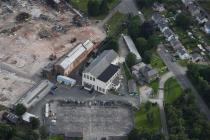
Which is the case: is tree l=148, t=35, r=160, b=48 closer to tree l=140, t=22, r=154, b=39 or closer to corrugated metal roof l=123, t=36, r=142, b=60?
tree l=140, t=22, r=154, b=39

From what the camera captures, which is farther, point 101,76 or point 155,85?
point 155,85

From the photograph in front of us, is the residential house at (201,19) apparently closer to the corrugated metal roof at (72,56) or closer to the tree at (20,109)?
the corrugated metal roof at (72,56)

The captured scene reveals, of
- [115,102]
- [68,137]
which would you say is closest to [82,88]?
[115,102]

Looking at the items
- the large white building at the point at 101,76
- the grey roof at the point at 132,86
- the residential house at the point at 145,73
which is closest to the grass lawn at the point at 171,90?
the residential house at the point at 145,73

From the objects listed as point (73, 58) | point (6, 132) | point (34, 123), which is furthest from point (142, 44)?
point (6, 132)

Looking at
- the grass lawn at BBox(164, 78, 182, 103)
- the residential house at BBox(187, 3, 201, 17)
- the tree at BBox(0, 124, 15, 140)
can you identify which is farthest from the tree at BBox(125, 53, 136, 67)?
the tree at BBox(0, 124, 15, 140)

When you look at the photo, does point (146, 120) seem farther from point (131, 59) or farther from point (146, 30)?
point (146, 30)
